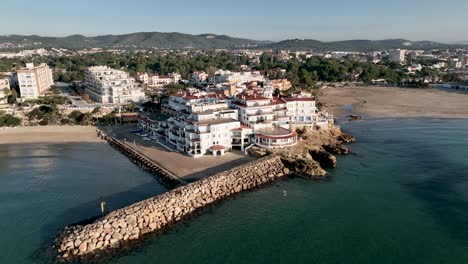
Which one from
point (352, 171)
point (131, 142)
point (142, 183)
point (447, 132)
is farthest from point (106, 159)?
point (447, 132)

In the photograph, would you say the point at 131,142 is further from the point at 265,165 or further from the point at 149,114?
the point at 265,165

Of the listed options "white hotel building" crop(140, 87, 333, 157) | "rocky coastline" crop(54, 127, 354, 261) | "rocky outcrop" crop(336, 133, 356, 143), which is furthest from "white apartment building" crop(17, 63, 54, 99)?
"rocky outcrop" crop(336, 133, 356, 143)

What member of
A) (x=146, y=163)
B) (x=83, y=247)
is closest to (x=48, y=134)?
(x=146, y=163)

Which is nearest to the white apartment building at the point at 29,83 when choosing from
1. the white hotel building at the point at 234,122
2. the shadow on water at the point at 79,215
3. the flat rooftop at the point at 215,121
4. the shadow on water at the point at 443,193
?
the white hotel building at the point at 234,122

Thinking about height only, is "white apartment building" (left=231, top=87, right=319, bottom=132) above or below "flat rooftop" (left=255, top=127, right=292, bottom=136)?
above

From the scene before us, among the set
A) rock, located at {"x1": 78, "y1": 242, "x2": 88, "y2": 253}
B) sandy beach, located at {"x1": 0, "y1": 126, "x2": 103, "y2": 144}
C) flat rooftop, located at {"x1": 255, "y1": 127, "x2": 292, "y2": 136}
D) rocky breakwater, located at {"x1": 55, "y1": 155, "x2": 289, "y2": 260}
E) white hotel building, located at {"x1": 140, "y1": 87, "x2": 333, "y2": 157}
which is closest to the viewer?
rock, located at {"x1": 78, "y1": 242, "x2": 88, "y2": 253}

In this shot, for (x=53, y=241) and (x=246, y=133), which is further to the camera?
(x=246, y=133)

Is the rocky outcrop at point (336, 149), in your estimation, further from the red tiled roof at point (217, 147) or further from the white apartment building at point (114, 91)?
the white apartment building at point (114, 91)

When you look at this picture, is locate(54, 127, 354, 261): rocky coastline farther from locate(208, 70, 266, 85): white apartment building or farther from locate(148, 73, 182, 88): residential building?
locate(148, 73, 182, 88): residential building
